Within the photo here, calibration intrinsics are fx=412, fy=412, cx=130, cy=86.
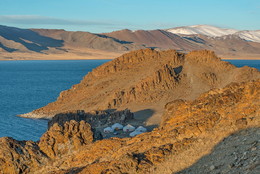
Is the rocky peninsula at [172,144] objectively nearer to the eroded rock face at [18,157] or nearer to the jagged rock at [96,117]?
the eroded rock face at [18,157]

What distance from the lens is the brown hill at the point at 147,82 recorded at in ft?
165

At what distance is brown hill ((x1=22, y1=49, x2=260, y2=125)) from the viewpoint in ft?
165

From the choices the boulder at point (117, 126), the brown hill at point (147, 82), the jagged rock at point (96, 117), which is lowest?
the jagged rock at point (96, 117)

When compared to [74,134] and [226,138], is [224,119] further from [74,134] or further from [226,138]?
[74,134]

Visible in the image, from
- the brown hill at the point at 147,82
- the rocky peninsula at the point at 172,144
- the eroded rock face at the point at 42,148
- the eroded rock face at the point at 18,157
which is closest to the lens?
the rocky peninsula at the point at 172,144

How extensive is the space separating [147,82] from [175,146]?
37374 mm

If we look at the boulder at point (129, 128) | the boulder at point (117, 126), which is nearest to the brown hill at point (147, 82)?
the boulder at point (117, 126)

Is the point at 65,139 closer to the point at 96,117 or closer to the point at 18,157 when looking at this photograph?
the point at 18,157

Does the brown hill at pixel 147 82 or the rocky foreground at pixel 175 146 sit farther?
the brown hill at pixel 147 82

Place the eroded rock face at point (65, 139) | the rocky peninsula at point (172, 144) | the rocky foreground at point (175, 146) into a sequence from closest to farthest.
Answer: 1. the rocky foreground at point (175, 146)
2. the rocky peninsula at point (172, 144)
3. the eroded rock face at point (65, 139)

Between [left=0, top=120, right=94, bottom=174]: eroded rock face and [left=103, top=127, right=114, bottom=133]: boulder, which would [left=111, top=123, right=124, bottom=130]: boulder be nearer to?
[left=103, top=127, right=114, bottom=133]: boulder

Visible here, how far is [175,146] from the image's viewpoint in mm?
14602

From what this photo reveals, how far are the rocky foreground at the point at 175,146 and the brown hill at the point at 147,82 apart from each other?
24.0 meters

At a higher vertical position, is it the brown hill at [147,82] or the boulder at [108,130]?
the brown hill at [147,82]
